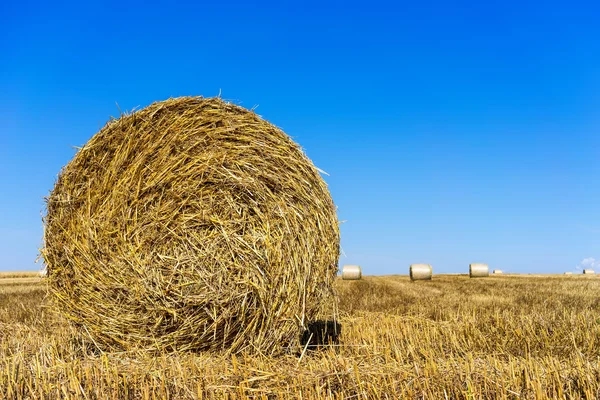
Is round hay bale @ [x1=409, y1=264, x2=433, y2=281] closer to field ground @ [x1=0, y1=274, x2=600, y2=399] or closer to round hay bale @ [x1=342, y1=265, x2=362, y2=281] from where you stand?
round hay bale @ [x1=342, y1=265, x2=362, y2=281]

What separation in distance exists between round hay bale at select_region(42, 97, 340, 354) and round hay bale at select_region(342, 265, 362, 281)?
12497mm

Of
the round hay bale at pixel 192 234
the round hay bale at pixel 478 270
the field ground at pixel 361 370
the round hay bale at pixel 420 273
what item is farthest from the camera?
the round hay bale at pixel 478 270

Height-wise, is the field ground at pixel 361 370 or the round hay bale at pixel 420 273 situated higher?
the round hay bale at pixel 420 273

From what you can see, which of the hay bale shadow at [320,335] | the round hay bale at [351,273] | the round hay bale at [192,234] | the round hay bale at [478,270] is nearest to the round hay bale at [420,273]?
the round hay bale at [351,273]

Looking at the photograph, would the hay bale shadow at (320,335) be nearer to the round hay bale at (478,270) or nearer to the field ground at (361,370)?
the field ground at (361,370)

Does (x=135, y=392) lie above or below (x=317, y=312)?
below

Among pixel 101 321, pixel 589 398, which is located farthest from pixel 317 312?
pixel 589 398

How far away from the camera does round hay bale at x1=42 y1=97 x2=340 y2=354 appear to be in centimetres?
456

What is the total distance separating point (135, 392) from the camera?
3412mm

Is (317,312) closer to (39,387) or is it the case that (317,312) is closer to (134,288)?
(134,288)

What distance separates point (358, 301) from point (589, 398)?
5456mm

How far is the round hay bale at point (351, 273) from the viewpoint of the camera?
17375 millimetres

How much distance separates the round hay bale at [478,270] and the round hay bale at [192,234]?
16130 mm

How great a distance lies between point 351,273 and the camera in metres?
17.4
